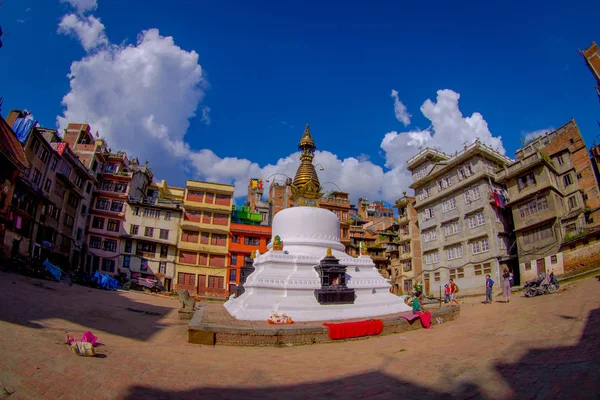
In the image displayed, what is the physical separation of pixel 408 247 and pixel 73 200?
1690 inches

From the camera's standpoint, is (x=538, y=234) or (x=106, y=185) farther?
(x=106, y=185)

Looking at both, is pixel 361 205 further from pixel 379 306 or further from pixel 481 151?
pixel 379 306

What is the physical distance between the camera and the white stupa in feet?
46.9

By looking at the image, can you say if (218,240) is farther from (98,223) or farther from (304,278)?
(304,278)

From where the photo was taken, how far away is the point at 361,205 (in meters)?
74.9

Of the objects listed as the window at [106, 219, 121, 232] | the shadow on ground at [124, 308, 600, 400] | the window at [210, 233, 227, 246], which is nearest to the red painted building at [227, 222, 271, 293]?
the window at [210, 233, 227, 246]

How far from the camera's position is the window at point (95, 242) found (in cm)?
4178

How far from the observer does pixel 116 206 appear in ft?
144

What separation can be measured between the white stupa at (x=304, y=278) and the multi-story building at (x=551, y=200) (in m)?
19.7

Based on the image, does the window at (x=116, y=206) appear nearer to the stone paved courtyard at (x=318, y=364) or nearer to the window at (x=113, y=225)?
the window at (x=113, y=225)

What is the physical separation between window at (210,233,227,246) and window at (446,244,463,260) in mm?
28310

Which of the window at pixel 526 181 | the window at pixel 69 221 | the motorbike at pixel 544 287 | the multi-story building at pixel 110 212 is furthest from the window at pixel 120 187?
the window at pixel 526 181

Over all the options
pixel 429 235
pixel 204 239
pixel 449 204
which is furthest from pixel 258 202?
pixel 449 204

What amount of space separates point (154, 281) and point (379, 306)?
110 ft
